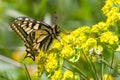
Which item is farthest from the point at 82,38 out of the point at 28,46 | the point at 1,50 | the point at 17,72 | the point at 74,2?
the point at 74,2

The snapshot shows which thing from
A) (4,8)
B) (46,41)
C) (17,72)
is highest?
(4,8)

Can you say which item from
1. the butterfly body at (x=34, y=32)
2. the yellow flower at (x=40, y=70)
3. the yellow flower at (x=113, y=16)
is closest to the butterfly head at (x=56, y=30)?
the butterfly body at (x=34, y=32)

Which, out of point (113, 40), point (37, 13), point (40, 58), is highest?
point (37, 13)

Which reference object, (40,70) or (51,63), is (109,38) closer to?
(51,63)

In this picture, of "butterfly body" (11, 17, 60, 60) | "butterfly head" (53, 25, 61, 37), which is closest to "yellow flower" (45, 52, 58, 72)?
"butterfly body" (11, 17, 60, 60)

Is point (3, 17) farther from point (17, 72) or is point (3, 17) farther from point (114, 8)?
point (114, 8)

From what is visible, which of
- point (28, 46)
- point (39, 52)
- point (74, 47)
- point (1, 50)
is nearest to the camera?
point (74, 47)

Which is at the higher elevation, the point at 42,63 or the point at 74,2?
the point at 74,2

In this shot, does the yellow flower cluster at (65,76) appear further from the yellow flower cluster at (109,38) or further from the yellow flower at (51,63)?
the yellow flower cluster at (109,38)

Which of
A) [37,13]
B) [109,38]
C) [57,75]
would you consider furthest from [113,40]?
[37,13]
